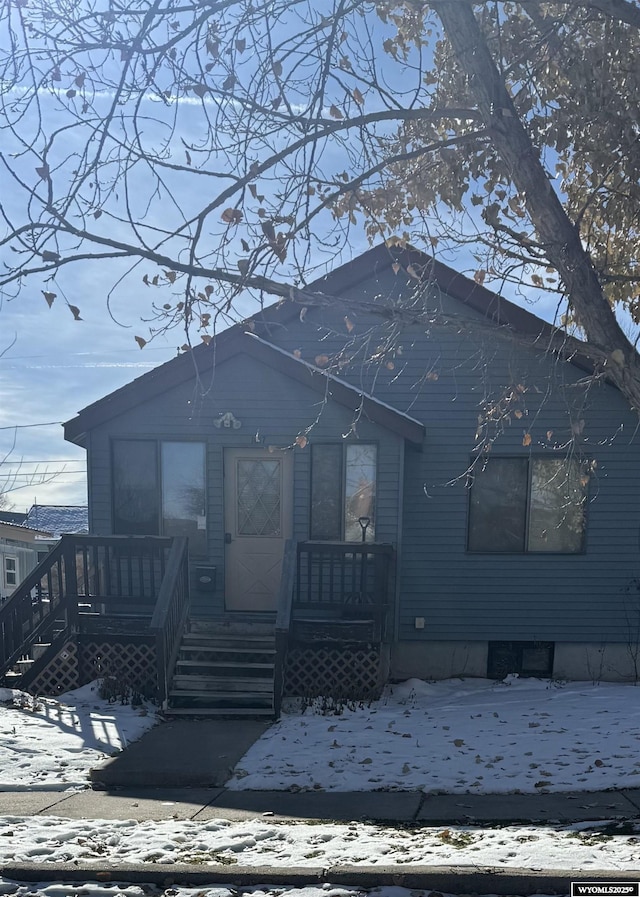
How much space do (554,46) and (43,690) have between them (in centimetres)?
876

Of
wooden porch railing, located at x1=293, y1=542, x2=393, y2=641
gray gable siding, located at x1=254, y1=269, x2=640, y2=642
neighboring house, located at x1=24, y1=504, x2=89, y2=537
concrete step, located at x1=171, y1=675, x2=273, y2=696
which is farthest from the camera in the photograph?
neighboring house, located at x1=24, y1=504, x2=89, y2=537

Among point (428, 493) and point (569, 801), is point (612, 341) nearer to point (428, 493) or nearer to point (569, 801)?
point (569, 801)

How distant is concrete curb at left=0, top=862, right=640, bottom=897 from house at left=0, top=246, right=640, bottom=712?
4521mm

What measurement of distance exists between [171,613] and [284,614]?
1401 millimetres

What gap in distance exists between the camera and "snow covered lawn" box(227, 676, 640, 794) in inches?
218

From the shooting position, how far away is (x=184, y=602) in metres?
8.77

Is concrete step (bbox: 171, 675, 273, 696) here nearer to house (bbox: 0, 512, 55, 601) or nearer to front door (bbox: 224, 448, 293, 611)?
front door (bbox: 224, 448, 293, 611)

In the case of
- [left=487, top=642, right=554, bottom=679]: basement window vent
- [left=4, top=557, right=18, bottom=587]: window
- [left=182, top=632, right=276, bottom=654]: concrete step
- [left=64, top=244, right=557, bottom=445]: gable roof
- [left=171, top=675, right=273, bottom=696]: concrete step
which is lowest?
[left=4, top=557, right=18, bottom=587]: window

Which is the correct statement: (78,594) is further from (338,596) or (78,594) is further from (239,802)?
(239,802)

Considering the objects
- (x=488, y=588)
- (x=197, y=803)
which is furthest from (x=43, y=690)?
(x=488, y=588)

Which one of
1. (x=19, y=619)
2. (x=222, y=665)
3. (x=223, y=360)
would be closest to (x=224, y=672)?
(x=222, y=665)

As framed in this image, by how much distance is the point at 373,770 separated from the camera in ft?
19.2

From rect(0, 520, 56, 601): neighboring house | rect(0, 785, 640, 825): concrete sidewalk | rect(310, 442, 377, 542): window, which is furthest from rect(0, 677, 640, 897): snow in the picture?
rect(0, 520, 56, 601): neighboring house

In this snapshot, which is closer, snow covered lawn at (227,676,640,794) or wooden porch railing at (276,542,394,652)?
snow covered lawn at (227,676,640,794)
